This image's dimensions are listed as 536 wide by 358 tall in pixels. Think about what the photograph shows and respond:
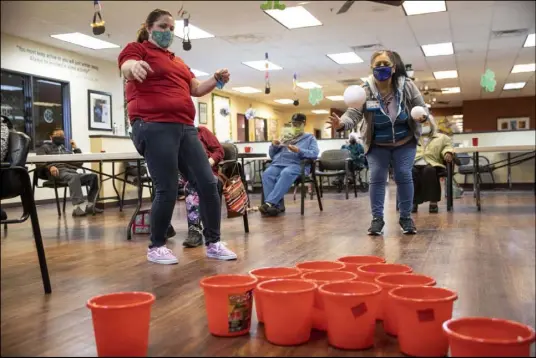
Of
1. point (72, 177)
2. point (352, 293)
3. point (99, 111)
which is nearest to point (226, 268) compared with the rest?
point (352, 293)

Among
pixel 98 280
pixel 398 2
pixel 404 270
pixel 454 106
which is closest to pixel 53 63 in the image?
pixel 398 2

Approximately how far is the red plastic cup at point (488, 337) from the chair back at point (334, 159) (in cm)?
626

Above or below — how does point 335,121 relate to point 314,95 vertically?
below

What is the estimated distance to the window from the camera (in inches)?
284

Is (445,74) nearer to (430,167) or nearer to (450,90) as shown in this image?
(450,90)

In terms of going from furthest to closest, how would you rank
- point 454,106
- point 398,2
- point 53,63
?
point 454,106
point 53,63
point 398,2

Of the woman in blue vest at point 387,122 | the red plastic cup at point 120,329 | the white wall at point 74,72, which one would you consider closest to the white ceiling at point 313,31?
the white wall at point 74,72

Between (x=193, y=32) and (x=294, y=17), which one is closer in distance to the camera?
(x=294, y=17)

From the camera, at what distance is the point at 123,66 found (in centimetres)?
208

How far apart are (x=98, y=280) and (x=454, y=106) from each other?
1684 centimetres

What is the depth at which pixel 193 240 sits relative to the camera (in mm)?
2891

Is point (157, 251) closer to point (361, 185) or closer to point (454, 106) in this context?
point (361, 185)

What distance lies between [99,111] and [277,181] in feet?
16.0

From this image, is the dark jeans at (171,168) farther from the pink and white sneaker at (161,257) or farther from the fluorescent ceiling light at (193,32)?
the fluorescent ceiling light at (193,32)
